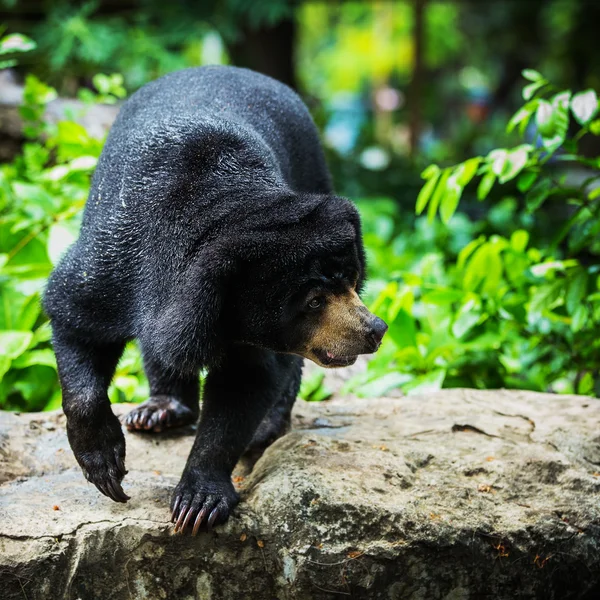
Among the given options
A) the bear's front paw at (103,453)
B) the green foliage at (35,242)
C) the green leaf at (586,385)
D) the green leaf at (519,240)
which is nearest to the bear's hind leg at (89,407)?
the bear's front paw at (103,453)

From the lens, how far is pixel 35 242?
5109mm

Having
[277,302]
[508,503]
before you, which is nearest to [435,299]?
[508,503]

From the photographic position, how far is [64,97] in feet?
27.2

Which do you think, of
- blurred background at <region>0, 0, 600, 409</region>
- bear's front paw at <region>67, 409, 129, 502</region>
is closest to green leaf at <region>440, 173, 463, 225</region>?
blurred background at <region>0, 0, 600, 409</region>

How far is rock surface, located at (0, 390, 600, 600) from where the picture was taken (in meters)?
2.75

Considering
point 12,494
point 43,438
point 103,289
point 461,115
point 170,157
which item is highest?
point 170,157

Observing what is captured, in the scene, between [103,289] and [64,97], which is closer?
[103,289]

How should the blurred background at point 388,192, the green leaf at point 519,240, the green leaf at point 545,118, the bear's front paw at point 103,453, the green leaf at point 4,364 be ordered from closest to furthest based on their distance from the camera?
1. the bear's front paw at point 103,453
2. the green leaf at point 545,118
3. the green leaf at point 4,364
4. the blurred background at point 388,192
5. the green leaf at point 519,240

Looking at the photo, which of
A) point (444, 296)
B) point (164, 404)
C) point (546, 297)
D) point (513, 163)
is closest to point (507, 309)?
point (444, 296)

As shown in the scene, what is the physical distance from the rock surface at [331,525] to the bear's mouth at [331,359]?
1.46 feet

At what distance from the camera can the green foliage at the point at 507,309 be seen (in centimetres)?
432

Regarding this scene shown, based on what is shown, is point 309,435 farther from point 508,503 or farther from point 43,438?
point 43,438

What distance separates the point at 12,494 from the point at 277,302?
119 centimetres

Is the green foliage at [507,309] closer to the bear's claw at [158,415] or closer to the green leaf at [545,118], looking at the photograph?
the green leaf at [545,118]
